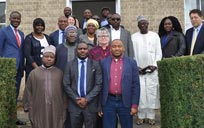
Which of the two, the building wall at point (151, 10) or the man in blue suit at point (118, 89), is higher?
the building wall at point (151, 10)

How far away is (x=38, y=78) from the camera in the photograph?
5.39m

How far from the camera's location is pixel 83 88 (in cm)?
539

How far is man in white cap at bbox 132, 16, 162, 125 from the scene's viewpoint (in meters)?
7.18

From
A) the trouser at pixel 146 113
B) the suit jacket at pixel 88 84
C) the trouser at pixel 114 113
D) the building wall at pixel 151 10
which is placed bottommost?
the trouser at pixel 146 113

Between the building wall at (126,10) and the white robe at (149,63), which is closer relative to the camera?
the white robe at (149,63)

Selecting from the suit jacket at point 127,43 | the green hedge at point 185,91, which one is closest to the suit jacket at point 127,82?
the green hedge at point 185,91

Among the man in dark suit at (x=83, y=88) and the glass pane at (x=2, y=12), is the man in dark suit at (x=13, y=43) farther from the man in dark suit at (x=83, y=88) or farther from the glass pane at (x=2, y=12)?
the glass pane at (x=2, y=12)

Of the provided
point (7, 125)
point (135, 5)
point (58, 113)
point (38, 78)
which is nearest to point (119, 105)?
point (58, 113)

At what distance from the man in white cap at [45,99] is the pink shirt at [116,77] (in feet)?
2.58

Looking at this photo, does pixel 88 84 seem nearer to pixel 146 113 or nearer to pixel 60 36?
pixel 60 36

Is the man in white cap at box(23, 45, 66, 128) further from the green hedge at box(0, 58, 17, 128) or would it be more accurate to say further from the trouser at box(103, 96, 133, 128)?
the trouser at box(103, 96, 133, 128)

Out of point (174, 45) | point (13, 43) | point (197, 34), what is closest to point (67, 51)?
point (13, 43)

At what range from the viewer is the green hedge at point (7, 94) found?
215 inches

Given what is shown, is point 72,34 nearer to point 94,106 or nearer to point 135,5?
point 94,106
